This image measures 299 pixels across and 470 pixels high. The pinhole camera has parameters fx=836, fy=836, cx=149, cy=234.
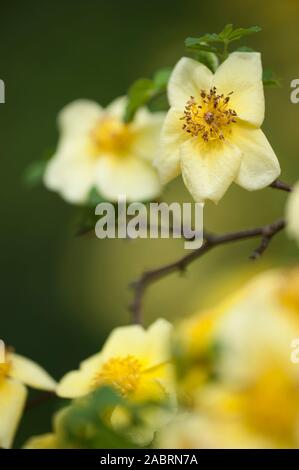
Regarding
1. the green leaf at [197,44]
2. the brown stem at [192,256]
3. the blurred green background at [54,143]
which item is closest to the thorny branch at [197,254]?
the brown stem at [192,256]

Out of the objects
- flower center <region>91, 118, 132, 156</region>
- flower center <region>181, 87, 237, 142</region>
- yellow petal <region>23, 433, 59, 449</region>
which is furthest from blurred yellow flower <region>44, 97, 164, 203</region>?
yellow petal <region>23, 433, 59, 449</region>

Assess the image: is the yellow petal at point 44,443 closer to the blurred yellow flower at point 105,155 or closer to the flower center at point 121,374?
the flower center at point 121,374

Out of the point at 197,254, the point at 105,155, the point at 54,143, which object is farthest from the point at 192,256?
the point at 54,143

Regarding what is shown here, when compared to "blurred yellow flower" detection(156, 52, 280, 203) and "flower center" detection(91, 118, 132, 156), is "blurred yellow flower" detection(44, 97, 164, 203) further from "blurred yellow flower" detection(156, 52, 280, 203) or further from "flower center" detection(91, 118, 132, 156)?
"blurred yellow flower" detection(156, 52, 280, 203)

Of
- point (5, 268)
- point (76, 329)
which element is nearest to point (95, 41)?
point (5, 268)

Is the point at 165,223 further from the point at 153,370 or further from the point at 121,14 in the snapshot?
the point at 121,14
